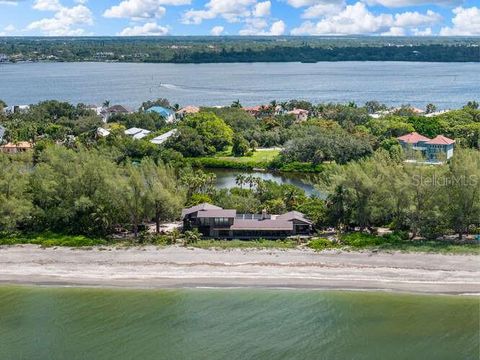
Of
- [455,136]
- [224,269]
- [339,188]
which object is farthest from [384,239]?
[455,136]

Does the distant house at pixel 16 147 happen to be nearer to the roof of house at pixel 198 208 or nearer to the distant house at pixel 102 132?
the distant house at pixel 102 132

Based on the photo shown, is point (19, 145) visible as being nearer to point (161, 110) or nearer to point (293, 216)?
point (161, 110)

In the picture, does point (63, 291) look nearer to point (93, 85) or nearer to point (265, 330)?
point (265, 330)

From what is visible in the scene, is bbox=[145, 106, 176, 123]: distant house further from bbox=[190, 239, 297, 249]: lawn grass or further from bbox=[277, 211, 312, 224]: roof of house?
bbox=[190, 239, 297, 249]: lawn grass

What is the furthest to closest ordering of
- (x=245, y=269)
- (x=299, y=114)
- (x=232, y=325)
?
(x=299, y=114) → (x=245, y=269) → (x=232, y=325)

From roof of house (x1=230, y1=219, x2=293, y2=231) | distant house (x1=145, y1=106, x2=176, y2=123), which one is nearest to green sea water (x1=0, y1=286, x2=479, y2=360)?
roof of house (x1=230, y1=219, x2=293, y2=231)

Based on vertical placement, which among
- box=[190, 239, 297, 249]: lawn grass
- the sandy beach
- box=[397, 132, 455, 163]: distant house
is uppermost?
box=[397, 132, 455, 163]: distant house

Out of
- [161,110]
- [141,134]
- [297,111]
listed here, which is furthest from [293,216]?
[161,110]
